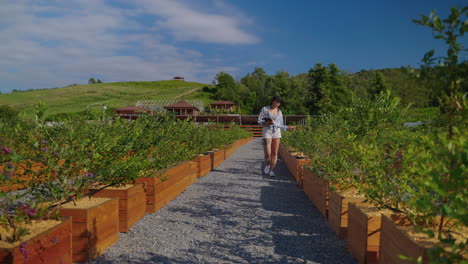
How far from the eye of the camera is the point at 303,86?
5597cm

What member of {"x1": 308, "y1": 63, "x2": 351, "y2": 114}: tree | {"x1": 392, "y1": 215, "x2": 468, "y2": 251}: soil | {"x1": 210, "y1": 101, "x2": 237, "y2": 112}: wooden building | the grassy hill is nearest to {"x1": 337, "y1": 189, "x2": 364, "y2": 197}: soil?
{"x1": 392, "y1": 215, "x2": 468, "y2": 251}: soil

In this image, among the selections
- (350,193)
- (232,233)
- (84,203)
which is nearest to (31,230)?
(84,203)

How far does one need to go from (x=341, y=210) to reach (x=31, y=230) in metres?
2.63

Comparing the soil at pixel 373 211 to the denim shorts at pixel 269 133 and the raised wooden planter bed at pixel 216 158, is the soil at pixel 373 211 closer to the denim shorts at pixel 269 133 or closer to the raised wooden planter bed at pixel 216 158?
the denim shorts at pixel 269 133

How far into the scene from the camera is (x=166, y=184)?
4645mm

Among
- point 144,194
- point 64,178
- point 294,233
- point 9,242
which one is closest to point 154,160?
point 144,194

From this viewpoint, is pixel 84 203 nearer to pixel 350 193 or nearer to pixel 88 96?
pixel 350 193

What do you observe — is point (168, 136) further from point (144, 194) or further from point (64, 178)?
point (64, 178)

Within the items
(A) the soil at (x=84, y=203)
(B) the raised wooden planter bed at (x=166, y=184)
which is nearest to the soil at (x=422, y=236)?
(A) the soil at (x=84, y=203)

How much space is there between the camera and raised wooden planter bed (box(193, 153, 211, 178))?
7078mm

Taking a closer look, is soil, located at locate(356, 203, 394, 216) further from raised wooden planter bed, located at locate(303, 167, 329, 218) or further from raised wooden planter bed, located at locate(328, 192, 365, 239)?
raised wooden planter bed, located at locate(303, 167, 329, 218)

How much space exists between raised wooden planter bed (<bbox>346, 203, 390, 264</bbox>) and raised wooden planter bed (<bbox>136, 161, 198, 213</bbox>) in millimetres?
2376

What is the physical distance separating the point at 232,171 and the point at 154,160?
3788mm

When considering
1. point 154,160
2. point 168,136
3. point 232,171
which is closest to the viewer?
point 154,160
